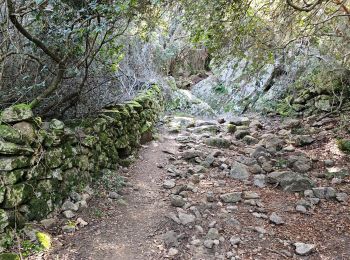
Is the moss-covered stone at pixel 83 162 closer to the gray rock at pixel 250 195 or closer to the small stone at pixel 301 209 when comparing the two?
the gray rock at pixel 250 195

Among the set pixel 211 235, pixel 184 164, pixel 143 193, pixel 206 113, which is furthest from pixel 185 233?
pixel 206 113

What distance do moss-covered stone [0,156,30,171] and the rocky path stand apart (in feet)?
2.86

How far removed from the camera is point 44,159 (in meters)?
3.52

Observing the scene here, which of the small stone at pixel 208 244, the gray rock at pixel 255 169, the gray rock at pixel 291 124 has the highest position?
the gray rock at pixel 291 124

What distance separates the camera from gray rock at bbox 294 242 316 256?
316 cm

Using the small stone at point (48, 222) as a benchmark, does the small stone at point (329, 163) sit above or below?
below

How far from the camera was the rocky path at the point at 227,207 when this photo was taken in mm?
3240

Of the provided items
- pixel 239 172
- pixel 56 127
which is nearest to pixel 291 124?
pixel 239 172

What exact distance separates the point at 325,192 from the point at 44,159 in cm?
370

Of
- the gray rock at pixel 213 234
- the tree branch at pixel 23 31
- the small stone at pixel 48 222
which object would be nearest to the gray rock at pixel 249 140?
the gray rock at pixel 213 234

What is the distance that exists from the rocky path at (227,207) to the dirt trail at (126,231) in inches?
0.4

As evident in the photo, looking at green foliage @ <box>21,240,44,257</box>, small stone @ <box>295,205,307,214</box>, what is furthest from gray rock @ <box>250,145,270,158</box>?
green foliage @ <box>21,240,44,257</box>

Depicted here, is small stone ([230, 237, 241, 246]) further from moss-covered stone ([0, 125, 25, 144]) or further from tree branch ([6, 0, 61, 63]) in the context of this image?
tree branch ([6, 0, 61, 63])

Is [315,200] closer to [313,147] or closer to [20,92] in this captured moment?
[313,147]
